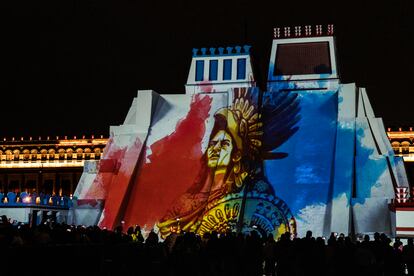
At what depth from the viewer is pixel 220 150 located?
51250 mm

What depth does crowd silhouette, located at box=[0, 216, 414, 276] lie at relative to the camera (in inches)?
754

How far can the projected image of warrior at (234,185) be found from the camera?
4578 centimetres

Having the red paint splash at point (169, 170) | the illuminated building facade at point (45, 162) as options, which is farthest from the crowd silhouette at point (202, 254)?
the illuminated building facade at point (45, 162)

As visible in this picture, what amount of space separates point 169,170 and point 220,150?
172 inches

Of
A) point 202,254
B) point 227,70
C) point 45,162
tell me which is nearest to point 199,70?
point 227,70

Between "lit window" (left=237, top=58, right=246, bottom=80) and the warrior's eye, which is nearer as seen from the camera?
the warrior's eye

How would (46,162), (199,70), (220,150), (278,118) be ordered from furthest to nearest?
(46,162) → (199,70) → (278,118) → (220,150)

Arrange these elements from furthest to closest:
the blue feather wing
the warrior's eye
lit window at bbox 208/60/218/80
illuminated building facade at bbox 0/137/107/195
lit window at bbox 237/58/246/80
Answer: illuminated building facade at bbox 0/137/107/195 < lit window at bbox 208/60/218/80 < lit window at bbox 237/58/246/80 < the warrior's eye < the blue feather wing

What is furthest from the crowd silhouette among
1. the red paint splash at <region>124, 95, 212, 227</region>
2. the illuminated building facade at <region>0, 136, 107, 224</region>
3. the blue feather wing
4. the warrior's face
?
the illuminated building facade at <region>0, 136, 107, 224</region>

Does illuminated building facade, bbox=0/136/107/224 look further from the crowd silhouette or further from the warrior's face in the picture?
the crowd silhouette

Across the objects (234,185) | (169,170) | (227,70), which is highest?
(227,70)

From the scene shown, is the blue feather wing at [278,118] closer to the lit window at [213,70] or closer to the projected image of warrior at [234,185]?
the projected image of warrior at [234,185]

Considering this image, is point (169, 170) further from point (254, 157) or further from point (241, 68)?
point (241, 68)

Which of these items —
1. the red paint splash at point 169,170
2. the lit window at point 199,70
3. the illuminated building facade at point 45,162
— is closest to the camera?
the red paint splash at point 169,170
